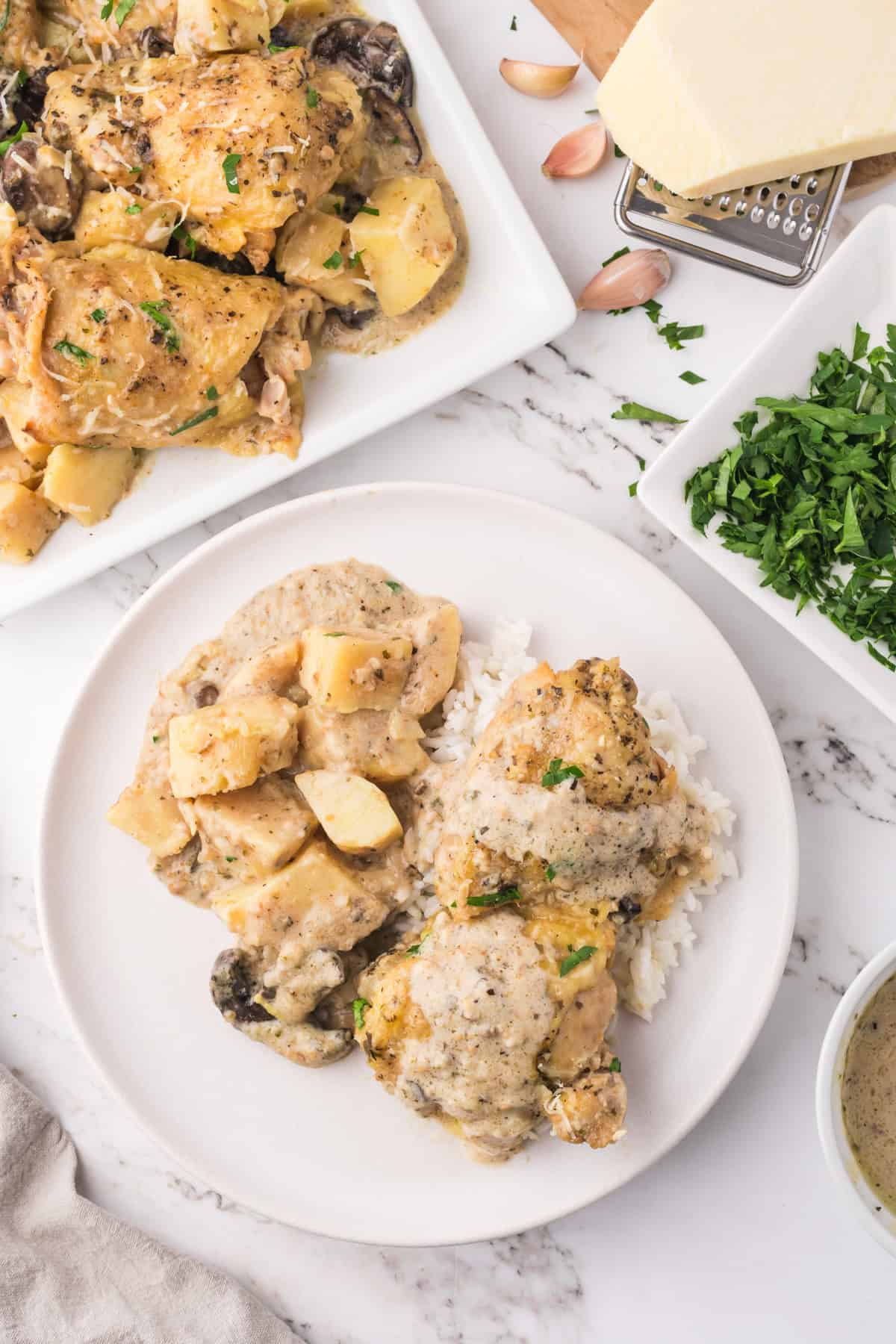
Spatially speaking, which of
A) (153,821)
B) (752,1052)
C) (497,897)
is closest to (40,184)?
(153,821)

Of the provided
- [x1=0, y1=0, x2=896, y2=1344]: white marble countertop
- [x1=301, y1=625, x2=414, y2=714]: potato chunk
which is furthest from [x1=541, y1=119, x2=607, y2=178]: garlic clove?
[x1=301, y1=625, x2=414, y2=714]: potato chunk

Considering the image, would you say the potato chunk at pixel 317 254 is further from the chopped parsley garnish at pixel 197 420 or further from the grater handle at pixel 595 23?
the grater handle at pixel 595 23

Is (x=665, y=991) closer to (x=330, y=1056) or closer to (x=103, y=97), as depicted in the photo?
(x=330, y=1056)

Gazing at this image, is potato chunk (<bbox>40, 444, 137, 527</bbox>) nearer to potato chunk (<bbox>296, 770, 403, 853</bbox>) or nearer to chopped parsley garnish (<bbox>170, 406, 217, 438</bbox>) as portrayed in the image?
chopped parsley garnish (<bbox>170, 406, 217, 438</bbox>)

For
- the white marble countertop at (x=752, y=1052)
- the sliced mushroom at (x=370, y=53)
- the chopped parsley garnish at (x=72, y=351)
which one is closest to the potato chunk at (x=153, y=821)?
the white marble countertop at (x=752, y=1052)

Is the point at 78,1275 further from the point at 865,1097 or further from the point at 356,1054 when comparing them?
the point at 865,1097

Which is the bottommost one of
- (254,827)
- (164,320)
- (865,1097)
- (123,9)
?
(865,1097)

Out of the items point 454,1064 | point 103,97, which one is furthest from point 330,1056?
point 103,97

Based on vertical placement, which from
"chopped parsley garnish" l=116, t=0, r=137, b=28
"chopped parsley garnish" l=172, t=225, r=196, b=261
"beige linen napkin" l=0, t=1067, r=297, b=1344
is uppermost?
"chopped parsley garnish" l=116, t=0, r=137, b=28
